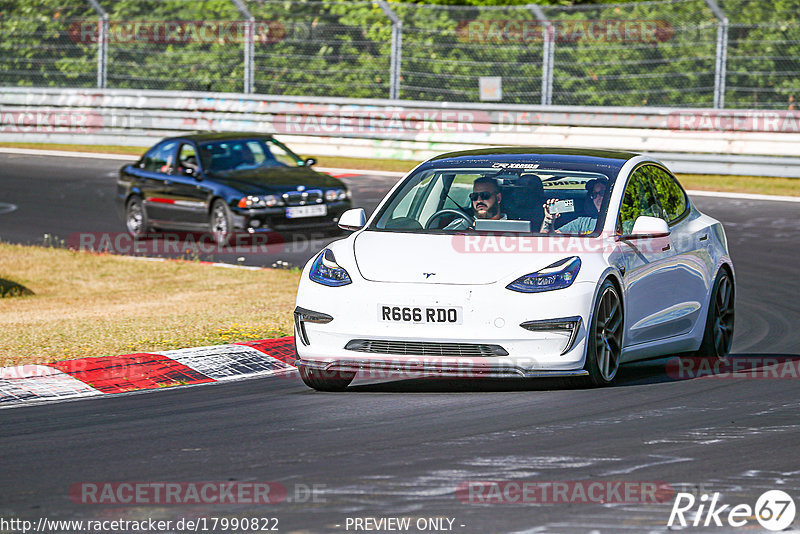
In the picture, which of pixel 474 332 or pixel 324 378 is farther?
pixel 324 378

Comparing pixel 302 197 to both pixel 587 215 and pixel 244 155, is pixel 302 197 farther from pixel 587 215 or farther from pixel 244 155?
pixel 587 215

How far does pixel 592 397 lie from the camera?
8.28 metres

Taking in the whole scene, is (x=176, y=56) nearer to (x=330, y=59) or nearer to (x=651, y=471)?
(x=330, y=59)

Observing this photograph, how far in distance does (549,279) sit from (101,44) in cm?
2207

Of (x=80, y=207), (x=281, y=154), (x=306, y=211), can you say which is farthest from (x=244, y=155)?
(x=80, y=207)

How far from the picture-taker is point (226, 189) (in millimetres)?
17906

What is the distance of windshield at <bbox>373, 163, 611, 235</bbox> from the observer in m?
9.04

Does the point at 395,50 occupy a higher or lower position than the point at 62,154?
higher

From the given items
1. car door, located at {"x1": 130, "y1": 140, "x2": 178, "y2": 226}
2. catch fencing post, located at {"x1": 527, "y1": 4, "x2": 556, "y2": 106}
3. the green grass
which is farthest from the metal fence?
car door, located at {"x1": 130, "y1": 140, "x2": 178, "y2": 226}

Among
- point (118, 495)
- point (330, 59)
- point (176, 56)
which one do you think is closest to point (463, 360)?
point (118, 495)

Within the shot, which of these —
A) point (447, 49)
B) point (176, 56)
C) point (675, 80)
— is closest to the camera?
point (675, 80)

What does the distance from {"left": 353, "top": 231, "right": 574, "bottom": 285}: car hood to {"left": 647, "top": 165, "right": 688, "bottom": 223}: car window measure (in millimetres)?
1511

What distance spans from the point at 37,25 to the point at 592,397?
77.2 feet

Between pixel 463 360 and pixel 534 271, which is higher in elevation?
pixel 534 271
